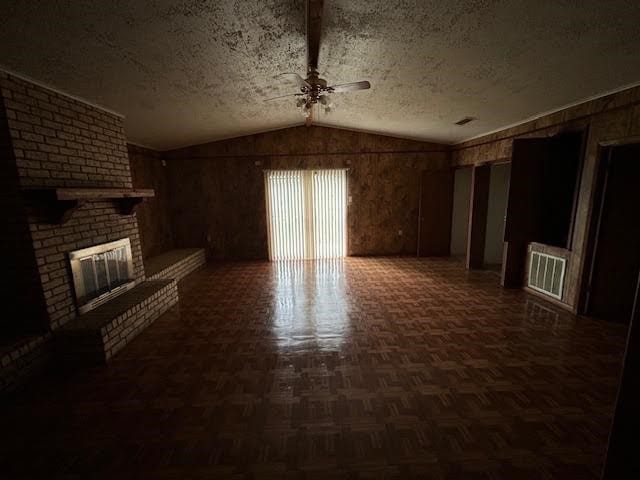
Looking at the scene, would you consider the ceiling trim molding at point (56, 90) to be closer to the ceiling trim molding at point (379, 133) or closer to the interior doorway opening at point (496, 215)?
the ceiling trim molding at point (379, 133)

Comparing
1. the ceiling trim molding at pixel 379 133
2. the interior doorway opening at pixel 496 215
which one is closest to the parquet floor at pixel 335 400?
the interior doorway opening at pixel 496 215

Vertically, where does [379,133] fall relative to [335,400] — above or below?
above

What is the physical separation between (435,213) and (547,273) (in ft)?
9.07

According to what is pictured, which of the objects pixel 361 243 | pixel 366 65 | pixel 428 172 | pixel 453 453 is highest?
pixel 366 65

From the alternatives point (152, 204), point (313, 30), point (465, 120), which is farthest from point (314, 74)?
point (152, 204)

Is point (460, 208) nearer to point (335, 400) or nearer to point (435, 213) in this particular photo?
point (435, 213)

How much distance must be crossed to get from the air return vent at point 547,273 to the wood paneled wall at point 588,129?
12cm

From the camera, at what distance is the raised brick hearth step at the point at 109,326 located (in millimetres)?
2627

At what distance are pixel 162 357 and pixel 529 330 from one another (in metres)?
3.93

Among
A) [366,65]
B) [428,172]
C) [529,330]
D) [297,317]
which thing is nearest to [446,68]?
[366,65]

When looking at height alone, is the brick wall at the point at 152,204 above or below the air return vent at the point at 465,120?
below

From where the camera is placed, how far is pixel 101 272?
3223mm

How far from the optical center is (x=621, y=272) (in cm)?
328

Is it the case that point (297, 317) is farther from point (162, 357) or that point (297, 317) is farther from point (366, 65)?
point (366, 65)
